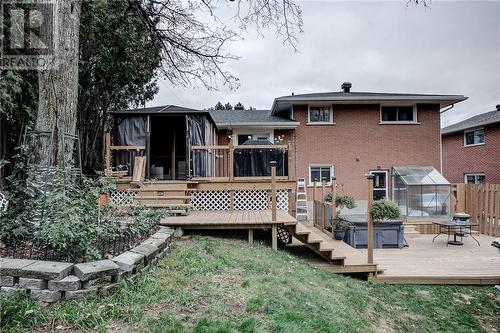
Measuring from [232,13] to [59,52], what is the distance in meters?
3.32

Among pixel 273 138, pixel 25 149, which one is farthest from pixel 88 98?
pixel 25 149

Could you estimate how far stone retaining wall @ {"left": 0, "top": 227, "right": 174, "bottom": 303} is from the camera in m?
2.90

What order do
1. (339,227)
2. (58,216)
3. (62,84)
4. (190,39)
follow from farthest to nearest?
(339,227) < (190,39) < (62,84) < (58,216)

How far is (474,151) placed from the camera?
56.2 ft

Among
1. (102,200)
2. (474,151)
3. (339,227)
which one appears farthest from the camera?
(474,151)

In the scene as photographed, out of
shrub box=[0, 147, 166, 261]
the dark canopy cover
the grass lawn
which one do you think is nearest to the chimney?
the dark canopy cover

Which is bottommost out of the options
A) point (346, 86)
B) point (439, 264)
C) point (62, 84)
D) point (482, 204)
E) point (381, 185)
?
point (439, 264)

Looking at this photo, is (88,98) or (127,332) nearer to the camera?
(127,332)

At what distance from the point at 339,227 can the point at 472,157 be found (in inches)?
536

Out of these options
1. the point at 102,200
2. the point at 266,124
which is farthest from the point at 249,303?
the point at 266,124

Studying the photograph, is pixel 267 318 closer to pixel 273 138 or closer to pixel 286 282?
pixel 286 282

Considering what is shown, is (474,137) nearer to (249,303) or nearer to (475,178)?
(475,178)

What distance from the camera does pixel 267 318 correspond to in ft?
10.1

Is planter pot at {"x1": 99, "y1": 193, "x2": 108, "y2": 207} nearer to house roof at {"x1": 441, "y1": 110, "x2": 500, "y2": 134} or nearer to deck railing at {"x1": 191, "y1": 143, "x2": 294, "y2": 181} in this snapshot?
deck railing at {"x1": 191, "y1": 143, "x2": 294, "y2": 181}
